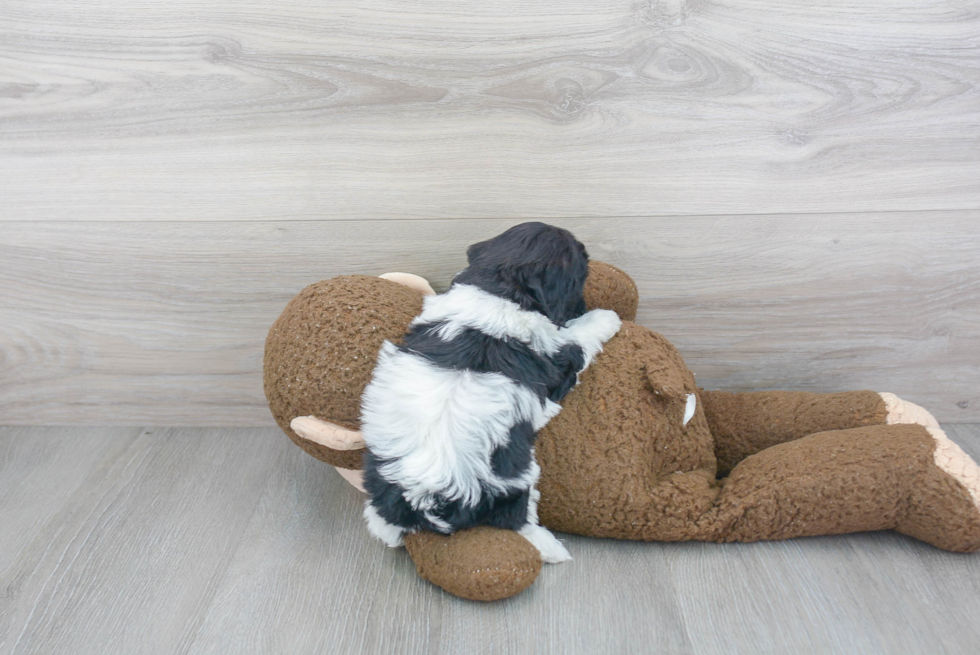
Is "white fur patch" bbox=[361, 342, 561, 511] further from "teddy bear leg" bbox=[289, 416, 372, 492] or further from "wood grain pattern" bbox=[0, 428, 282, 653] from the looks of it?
"wood grain pattern" bbox=[0, 428, 282, 653]

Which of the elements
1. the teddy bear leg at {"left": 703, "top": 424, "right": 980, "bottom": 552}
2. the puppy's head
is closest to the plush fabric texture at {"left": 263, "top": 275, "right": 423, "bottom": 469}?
the puppy's head

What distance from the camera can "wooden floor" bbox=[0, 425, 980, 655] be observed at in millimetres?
756

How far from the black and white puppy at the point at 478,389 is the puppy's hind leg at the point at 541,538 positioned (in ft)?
0.04

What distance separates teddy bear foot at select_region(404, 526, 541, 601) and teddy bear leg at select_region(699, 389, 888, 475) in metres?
0.37

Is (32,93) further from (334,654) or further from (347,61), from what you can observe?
(334,654)

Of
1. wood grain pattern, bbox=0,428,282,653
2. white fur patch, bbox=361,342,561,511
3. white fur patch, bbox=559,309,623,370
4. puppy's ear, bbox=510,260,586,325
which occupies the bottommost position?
wood grain pattern, bbox=0,428,282,653

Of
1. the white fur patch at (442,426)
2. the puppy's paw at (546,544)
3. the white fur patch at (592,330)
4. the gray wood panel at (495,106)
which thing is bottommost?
the puppy's paw at (546,544)

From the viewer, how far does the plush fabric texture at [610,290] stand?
0.96 metres

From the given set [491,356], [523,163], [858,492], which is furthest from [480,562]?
[523,163]

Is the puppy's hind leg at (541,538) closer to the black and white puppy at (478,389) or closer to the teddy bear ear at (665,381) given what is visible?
the black and white puppy at (478,389)

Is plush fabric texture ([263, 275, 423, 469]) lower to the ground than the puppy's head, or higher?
lower

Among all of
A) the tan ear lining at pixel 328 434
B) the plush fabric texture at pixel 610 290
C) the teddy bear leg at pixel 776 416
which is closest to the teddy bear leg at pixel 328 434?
the tan ear lining at pixel 328 434

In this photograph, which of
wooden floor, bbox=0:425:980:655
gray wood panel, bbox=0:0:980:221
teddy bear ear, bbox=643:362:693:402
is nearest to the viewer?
wooden floor, bbox=0:425:980:655

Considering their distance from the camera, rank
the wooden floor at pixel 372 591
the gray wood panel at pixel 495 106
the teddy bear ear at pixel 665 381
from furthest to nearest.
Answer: the gray wood panel at pixel 495 106
the teddy bear ear at pixel 665 381
the wooden floor at pixel 372 591
